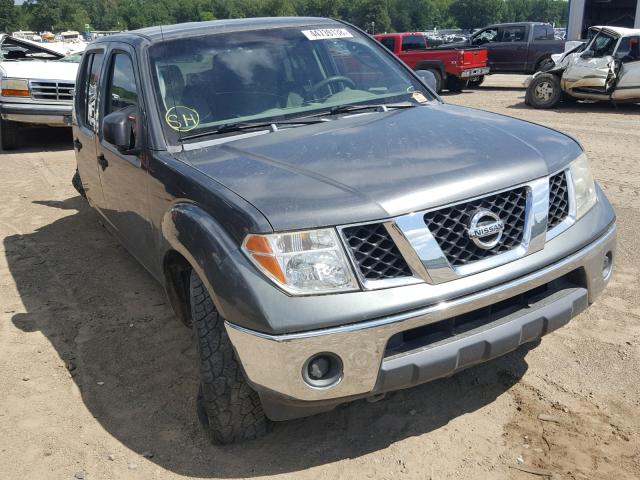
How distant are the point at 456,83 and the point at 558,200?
1514cm

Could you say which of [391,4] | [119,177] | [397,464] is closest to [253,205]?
[397,464]

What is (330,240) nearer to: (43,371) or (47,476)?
(47,476)

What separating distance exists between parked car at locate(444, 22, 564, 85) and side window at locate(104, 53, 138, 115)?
1542 centimetres

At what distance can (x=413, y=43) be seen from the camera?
18500mm

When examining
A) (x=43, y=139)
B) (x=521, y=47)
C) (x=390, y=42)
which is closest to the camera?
(x=43, y=139)

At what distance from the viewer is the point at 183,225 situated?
296 cm

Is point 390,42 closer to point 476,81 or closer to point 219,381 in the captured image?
point 476,81

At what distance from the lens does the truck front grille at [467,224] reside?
2.61 meters

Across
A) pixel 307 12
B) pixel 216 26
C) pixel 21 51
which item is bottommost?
pixel 307 12

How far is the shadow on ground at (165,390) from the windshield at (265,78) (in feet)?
4.39

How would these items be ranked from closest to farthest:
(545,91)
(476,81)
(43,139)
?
(43,139)
(545,91)
(476,81)

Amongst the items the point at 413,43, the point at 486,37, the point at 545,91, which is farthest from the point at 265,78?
the point at 486,37

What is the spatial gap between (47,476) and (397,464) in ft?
4.95

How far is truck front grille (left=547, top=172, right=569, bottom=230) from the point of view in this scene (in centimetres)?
296
